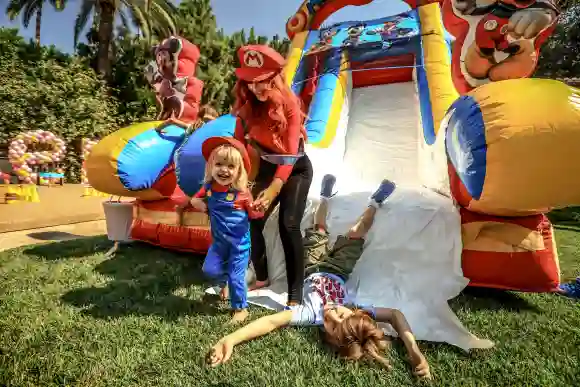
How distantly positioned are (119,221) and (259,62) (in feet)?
6.42

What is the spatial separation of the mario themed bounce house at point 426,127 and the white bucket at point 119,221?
16cm

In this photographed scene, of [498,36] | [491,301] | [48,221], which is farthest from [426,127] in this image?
[48,221]

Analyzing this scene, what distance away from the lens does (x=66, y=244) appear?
11.5 ft

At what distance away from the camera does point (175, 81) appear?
10.9 ft

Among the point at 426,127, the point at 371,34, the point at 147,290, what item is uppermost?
the point at 371,34

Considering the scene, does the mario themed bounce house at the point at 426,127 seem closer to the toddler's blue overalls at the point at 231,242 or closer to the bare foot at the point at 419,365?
the toddler's blue overalls at the point at 231,242

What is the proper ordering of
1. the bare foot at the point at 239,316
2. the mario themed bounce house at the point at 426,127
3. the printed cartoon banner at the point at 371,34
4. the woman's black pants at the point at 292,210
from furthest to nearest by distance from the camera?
the printed cartoon banner at the point at 371,34, the woman's black pants at the point at 292,210, the bare foot at the point at 239,316, the mario themed bounce house at the point at 426,127

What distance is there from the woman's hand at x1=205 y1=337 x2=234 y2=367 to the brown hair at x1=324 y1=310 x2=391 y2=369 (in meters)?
0.39

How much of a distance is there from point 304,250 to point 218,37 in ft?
37.8

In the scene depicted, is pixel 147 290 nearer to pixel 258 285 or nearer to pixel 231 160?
pixel 258 285

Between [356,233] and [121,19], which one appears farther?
[121,19]

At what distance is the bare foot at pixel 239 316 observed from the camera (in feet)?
6.02

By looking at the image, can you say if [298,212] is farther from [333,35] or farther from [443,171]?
[333,35]

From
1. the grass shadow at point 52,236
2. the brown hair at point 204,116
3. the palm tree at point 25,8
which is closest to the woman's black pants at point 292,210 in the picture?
the brown hair at point 204,116
